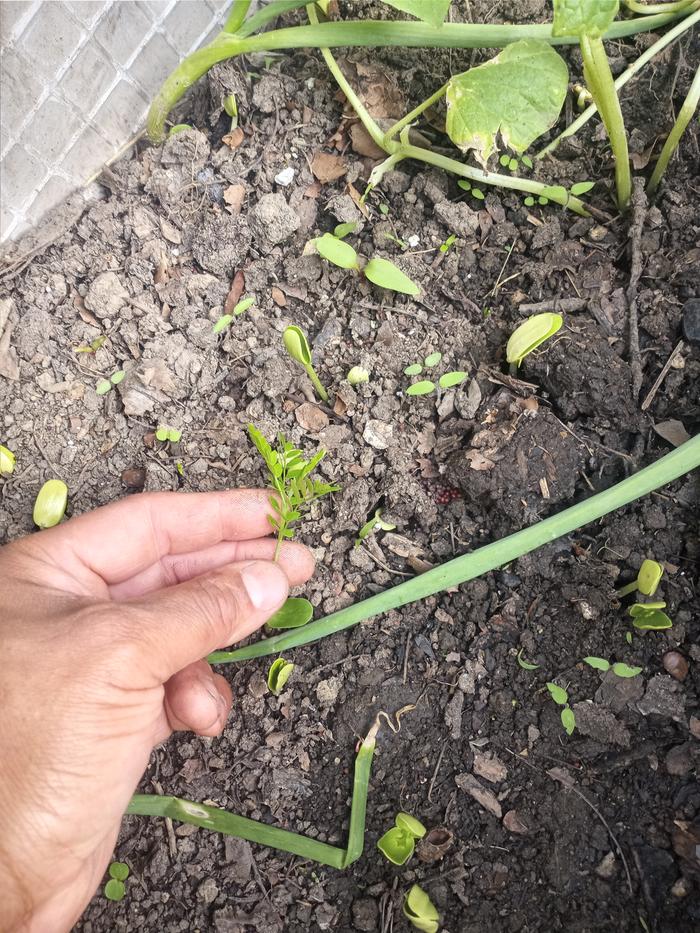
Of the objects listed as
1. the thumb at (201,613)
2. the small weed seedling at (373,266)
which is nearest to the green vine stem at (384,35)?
the small weed seedling at (373,266)

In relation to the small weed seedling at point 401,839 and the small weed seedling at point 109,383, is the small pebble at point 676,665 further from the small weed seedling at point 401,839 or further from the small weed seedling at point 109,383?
the small weed seedling at point 109,383

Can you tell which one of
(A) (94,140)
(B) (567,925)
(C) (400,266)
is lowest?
(B) (567,925)

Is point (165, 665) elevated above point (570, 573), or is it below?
above

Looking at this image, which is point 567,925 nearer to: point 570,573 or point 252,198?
point 570,573

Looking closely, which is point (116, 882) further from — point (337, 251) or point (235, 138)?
point (235, 138)

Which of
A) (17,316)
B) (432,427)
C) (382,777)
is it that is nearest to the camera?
(382,777)

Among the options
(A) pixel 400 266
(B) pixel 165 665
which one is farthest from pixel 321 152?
(B) pixel 165 665

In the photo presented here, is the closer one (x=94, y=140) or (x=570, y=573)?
(x=570, y=573)

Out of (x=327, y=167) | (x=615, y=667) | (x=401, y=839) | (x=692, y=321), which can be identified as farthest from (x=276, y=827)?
(x=327, y=167)
